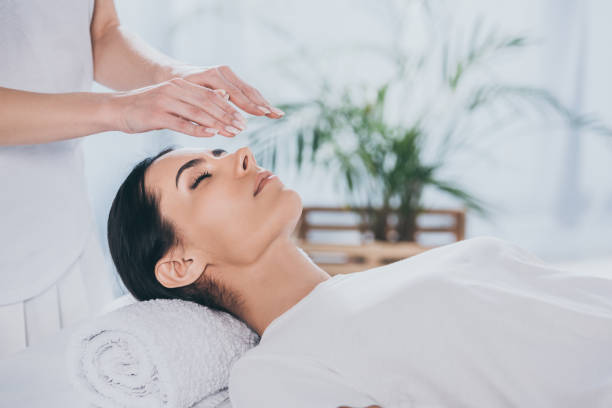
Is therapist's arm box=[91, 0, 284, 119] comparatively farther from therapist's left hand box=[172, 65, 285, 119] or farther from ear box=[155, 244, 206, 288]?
ear box=[155, 244, 206, 288]

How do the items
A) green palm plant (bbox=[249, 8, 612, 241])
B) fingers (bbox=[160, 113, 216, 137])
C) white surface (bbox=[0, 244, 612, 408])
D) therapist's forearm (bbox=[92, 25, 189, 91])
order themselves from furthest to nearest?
1. green palm plant (bbox=[249, 8, 612, 241])
2. therapist's forearm (bbox=[92, 25, 189, 91])
3. white surface (bbox=[0, 244, 612, 408])
4. fingers (bbox=[160, 113, 216, 137])

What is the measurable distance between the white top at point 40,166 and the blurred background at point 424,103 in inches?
13.8

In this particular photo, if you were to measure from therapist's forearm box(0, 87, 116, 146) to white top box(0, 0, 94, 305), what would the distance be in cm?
21

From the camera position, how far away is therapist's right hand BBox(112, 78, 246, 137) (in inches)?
30.9

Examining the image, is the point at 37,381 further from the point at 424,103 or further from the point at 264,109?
the point at 424,103

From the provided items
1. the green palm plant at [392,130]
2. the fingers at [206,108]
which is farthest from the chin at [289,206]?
the green palm plant at [392,130]

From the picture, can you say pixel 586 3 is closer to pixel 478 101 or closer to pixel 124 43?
pixel 478 101

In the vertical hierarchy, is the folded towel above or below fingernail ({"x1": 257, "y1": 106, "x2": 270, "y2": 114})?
below

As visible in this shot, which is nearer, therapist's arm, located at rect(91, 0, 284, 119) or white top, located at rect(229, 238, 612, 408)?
white top, located at rect(229, 238, 612, 408)

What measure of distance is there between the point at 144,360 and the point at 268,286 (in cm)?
27

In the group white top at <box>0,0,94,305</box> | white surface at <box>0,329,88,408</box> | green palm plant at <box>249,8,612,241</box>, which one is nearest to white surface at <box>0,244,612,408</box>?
white surface at <box>0,329,88,408</box>

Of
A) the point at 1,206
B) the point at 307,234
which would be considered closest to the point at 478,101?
the point at 307,234

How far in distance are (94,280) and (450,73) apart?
1.57 meters

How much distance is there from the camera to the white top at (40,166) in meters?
1.04
